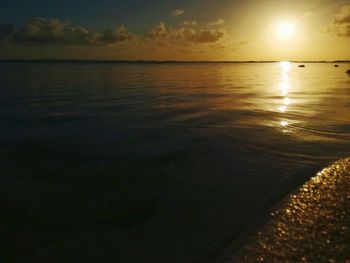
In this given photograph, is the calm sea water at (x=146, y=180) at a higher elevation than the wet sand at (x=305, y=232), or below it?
below

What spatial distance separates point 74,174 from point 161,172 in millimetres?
1780

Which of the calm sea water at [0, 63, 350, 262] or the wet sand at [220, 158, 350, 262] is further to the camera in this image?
the calm sea water at [0, 63, 350, 262]

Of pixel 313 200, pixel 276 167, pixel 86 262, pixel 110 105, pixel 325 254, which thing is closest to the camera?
pixel 325 254

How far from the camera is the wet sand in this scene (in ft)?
10.8

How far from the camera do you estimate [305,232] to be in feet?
12.1

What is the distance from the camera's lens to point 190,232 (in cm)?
408

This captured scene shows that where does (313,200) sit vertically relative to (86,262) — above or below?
above

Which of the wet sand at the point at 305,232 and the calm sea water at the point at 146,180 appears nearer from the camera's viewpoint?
the wet sand at the point at 305,232

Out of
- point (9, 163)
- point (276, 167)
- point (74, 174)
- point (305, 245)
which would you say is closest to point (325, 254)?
point (305, 245)

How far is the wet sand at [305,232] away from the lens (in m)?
3.29

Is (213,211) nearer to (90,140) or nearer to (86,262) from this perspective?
(86,262)

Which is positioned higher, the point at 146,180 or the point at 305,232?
the point at 305,232

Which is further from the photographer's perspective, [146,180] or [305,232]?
[146,180]

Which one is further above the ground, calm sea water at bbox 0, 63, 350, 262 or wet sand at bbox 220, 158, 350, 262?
wet sand at bbox 220, 158, 350, 262
